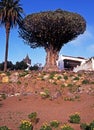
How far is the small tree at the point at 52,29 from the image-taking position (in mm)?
42281

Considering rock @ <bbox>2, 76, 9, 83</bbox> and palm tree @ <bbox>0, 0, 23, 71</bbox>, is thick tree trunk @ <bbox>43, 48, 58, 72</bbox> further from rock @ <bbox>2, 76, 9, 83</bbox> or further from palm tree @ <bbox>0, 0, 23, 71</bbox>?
rock @ <bbox>2, 76, 9, 83</bbox>

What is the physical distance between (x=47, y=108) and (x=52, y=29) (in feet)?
66.2

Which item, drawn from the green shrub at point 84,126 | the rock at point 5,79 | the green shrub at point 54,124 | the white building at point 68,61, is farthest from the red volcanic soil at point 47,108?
the white building at point 68,61

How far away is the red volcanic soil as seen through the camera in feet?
66.1

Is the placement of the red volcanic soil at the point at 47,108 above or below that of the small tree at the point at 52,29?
below

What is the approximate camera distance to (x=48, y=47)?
44.9m

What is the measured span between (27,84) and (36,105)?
8356 millimetres

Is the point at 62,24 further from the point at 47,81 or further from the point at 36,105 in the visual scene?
the point at 36,105

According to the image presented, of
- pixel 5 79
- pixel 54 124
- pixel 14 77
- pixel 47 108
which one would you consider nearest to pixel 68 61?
pixel 14 77

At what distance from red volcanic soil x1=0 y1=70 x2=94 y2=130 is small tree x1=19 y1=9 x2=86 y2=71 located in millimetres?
13411

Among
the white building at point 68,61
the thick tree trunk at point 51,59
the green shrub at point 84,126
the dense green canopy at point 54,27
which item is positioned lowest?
the green shrub at point 84,126

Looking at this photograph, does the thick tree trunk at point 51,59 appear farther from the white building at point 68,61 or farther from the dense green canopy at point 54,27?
the white building at point 68,61

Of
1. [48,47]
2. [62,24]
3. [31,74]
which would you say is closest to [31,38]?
[48,47]

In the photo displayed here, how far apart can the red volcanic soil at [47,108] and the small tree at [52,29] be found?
13.4 m
